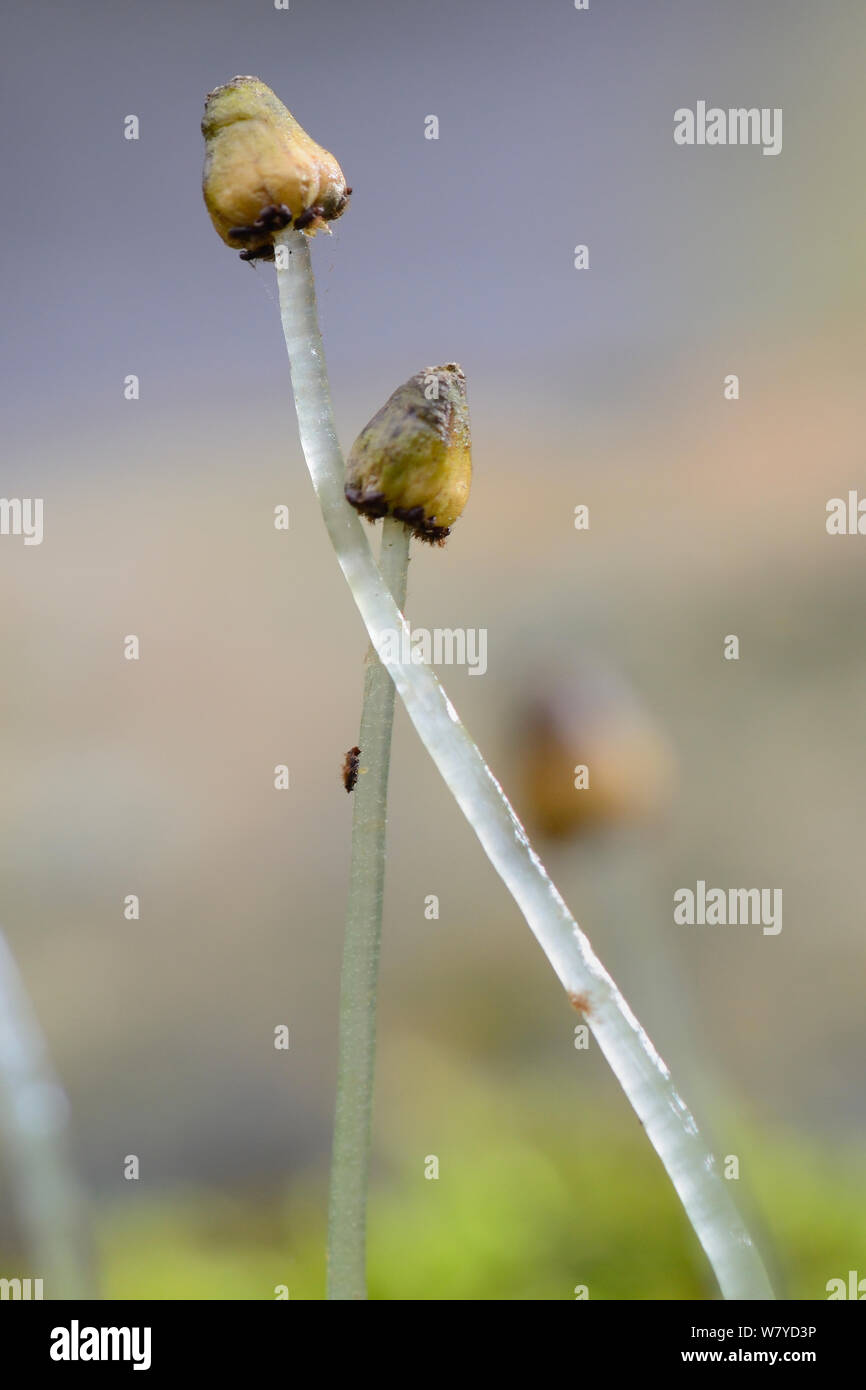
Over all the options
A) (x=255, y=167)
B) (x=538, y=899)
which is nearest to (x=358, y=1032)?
(x=538, y=899)

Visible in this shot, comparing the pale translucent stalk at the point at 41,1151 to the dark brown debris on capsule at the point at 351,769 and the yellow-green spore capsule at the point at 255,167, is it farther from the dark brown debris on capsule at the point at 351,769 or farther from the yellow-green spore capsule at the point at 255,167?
the yellow-green spore capsule at the point at 255,167

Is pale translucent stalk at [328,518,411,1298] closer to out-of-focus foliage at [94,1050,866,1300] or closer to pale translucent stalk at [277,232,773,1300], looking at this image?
pale translucent stalk at [277,232,773,1300]

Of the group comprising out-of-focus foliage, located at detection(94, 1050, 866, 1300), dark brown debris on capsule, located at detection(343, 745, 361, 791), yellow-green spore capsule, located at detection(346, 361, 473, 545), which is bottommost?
out-of-focus foliage, located at detection(94, 1050, 866, 1300)

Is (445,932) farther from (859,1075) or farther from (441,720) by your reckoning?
(441,720)

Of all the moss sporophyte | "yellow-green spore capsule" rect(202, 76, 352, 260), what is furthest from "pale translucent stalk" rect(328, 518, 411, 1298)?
"yellow-green spore capsule" rect(202, 76, 352, 260)

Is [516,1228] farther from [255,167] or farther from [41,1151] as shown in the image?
[255,167]

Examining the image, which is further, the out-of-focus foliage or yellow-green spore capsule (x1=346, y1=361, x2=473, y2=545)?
the out-of-focus foliage

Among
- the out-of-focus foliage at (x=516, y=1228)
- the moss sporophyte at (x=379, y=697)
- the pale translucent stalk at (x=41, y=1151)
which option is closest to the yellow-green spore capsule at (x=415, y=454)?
the moss sporophyte at (x=379, y=697)

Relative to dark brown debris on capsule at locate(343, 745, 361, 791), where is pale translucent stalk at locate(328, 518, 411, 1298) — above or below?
below
